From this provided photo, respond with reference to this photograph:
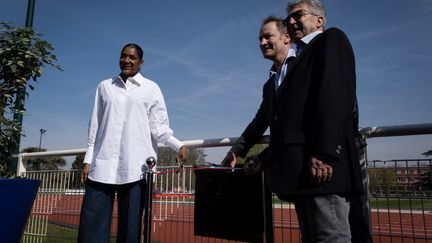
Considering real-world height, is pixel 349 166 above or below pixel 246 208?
above

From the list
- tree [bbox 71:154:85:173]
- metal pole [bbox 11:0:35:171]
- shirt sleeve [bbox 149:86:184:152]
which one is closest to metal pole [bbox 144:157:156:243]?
shirt sleeve [bbox 149:86:184:152]

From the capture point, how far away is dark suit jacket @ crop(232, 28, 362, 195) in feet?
5.43

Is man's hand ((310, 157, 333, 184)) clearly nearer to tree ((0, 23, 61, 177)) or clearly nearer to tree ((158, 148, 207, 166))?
tree ((158, 148, 207, 166))

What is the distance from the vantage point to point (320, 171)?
5.44ft

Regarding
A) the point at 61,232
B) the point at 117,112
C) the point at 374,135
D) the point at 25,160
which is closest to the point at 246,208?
the point at 374,135

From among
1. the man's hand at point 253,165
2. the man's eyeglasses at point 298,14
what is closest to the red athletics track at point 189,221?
the man's hand at point 253,165

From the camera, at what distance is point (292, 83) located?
6.35ft

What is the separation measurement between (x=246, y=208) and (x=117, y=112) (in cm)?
130

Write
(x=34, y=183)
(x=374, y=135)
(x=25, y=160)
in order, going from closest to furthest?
(x=34, y=183) < (x=374, y=135) < (x=25, y=160)

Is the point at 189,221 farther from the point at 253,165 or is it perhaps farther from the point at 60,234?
the point at 60,234

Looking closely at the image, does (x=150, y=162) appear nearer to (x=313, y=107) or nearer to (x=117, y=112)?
(x=117, y=112)

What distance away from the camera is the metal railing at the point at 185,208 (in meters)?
2.39

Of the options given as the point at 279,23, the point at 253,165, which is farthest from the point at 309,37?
the point at 253,165

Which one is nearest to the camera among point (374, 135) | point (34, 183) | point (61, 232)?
point (34, 183)
